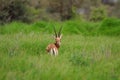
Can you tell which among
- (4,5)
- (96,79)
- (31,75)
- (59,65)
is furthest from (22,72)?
(4,5)

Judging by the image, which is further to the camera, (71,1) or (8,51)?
(71,1)

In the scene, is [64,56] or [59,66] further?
[64,56]

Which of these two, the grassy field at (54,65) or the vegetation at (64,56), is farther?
the vegetation at (64,56)

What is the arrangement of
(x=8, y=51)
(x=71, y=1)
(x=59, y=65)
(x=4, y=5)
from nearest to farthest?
(x=59, y=65)
(x=8, y=51)
(x=4, y=5)
(x=71, y=1)

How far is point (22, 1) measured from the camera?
65.4 ft

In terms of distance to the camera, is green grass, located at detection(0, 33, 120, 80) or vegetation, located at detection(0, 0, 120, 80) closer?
green grass, located at detection(0, 33, 120, 80)

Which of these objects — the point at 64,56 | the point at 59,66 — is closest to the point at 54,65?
the point at 59,66

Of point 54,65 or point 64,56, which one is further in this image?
point 64,56

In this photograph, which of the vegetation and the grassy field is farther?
the vegetation

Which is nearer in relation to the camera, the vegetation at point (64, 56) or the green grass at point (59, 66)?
the green grass at point (59, 66)

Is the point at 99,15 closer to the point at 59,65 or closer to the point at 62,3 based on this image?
the point at 62,3

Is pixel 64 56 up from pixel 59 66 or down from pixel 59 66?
down

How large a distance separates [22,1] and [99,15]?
28.6ft

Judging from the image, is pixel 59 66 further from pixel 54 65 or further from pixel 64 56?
pixel 64 56
